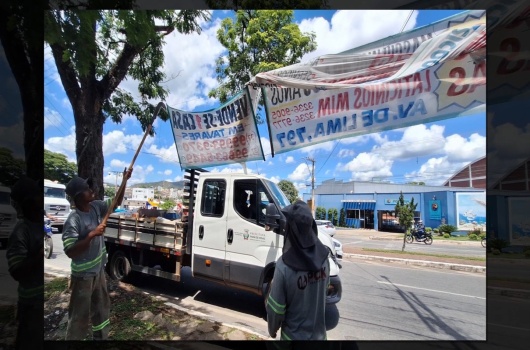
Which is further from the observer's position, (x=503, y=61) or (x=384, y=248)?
(x=384, y=248)

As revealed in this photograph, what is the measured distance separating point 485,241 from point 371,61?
219 cm

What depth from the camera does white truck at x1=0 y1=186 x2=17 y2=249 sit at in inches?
130

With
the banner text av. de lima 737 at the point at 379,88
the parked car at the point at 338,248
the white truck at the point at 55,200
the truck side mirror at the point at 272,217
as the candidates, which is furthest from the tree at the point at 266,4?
the parked car at the point at 338,248

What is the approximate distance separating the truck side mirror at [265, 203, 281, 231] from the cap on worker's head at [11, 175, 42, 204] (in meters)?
2.44

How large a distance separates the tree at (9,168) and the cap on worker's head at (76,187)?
56cm

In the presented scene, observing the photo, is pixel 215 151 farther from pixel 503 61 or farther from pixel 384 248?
pixel 503 61

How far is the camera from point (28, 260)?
→ 325 centimetres

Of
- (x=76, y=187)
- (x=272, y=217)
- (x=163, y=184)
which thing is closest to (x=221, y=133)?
(x=163, y=184)

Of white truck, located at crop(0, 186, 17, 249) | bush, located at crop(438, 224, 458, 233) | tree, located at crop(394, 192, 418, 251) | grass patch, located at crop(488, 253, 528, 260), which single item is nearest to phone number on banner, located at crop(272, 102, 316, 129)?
tree, located at crop(394, 192, 418, 251)

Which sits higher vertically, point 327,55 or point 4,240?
point 327,55

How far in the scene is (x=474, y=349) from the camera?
355cm

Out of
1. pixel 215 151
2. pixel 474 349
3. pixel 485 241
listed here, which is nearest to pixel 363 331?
pixel 474 349

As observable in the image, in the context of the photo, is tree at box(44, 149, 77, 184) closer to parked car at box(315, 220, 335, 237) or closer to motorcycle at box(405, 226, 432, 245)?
parked car at box(315, 220, 335, 237)

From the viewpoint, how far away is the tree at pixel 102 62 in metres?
3.38
